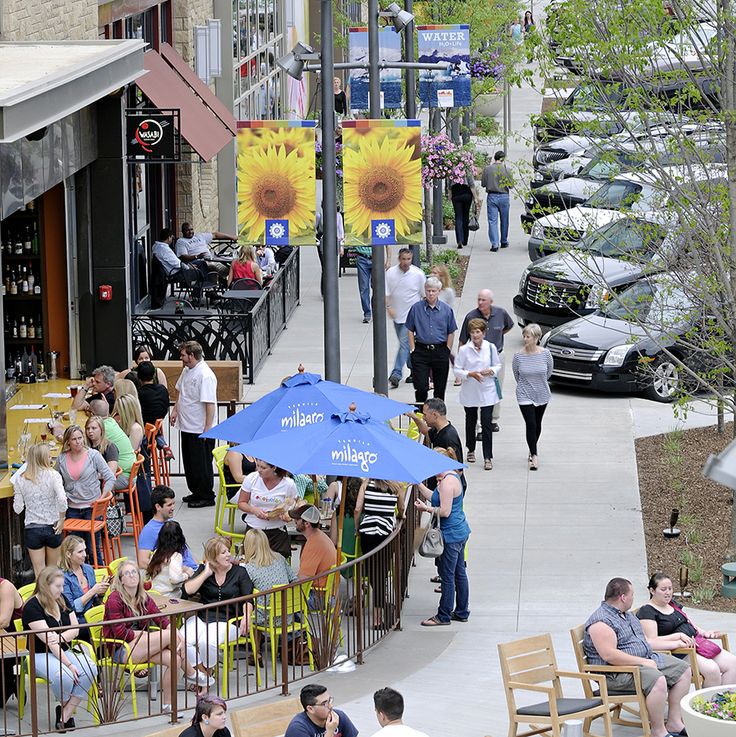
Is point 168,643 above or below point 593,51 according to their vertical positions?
below

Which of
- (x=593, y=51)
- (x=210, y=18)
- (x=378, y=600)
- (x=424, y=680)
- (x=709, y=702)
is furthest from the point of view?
(x=210, y=18)

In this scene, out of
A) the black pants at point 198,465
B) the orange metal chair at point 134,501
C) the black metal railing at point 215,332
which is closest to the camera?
the orange metal chair at point 134,501

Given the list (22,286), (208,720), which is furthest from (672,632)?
(22,286)

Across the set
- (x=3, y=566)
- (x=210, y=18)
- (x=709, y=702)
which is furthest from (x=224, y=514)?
(x=210, y=18)

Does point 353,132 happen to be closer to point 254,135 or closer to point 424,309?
point 254,135

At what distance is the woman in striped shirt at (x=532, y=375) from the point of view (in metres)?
17.7

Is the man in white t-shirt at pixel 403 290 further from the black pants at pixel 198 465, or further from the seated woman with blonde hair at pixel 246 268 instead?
the black pants at pixel 198 465

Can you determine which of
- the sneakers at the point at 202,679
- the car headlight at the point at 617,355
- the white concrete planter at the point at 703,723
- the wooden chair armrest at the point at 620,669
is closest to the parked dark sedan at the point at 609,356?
the car headlight at the point at 617,355

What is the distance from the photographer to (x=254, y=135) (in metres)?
16.8

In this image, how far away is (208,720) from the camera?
966cm

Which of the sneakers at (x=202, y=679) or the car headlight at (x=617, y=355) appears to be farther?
the car headlight at (x=617, y=355)

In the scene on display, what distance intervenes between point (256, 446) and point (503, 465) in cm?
604

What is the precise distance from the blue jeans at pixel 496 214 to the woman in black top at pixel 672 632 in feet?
63.5

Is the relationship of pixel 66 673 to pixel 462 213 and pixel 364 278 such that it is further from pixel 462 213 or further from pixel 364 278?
pixel 462 213
